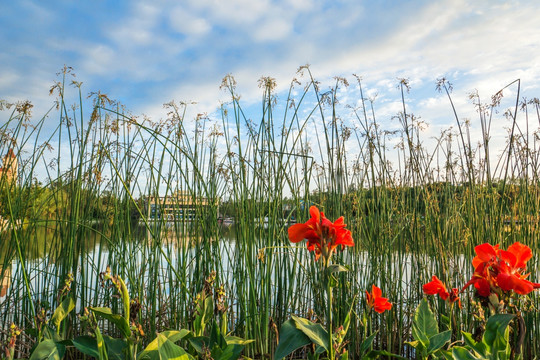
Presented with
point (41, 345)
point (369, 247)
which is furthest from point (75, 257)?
point (369, 247)

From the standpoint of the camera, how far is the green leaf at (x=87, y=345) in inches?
40.1

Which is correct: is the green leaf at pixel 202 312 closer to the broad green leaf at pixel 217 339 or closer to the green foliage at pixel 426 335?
the broad green leaf at pixel 217 339

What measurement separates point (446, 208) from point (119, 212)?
1.56 meters

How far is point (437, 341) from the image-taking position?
3.62 feet

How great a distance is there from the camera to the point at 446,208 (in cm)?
194

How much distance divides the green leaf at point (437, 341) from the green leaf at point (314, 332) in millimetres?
317

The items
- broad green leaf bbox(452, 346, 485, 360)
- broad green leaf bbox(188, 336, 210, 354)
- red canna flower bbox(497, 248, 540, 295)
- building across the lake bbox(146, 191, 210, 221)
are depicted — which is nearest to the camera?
red canna flower bbox(497, 248, 540, 295)

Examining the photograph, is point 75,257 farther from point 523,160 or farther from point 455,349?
point 523,160

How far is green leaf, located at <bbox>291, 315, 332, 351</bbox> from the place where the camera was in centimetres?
98

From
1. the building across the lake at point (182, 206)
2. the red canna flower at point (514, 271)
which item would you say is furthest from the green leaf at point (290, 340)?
the building across the lake at point (182, 206)

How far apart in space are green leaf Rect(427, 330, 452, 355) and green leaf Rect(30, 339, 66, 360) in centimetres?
100

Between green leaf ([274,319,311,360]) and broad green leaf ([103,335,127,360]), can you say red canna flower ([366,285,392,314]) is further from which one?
broad green leaf ([103,335,127,360])

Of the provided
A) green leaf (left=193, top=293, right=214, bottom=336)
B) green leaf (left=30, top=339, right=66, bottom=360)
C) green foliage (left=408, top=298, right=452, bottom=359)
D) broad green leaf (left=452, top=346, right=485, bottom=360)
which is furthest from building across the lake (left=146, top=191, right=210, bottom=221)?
broad green leaf (left=452, top=346, right=485, bottom=360)

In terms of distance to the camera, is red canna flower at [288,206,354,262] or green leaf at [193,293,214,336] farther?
green leaf at [193,293,214,336]
